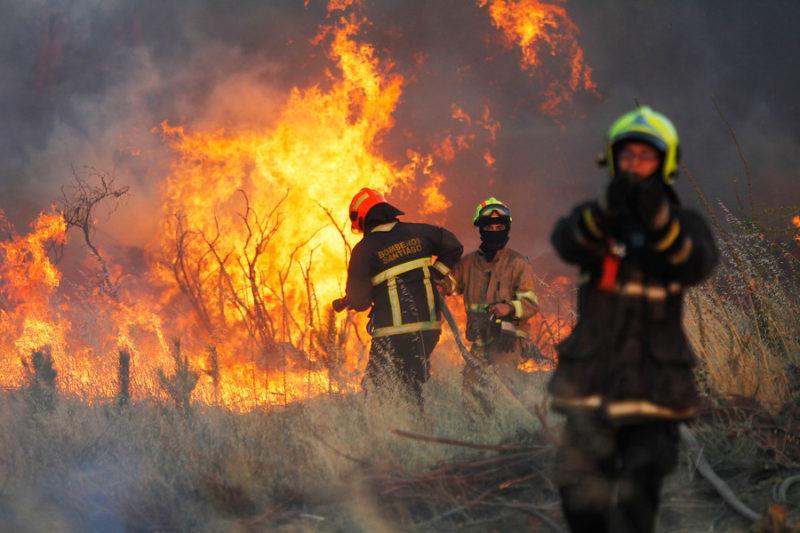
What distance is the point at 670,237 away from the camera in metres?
2.65

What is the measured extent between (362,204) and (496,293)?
1.45m

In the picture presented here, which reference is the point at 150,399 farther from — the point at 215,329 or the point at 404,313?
the point at 215,329

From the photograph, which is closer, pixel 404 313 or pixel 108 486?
pixel 108 486

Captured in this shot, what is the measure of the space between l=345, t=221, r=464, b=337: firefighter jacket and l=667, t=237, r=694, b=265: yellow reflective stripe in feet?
14.2

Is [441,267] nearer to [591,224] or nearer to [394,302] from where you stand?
[394,302]

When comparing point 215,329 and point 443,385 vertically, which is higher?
point 215,329

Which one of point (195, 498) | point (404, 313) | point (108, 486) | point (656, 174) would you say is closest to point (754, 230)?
point (404, 313)

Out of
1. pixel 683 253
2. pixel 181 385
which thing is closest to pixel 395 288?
pixel 181 385

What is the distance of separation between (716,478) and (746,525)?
0.34m

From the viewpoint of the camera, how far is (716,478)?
168 inches

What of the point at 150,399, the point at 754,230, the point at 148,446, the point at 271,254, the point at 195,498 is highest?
the point at 271,254

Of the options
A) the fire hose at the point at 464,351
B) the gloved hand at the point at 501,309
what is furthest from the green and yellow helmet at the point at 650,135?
the gloved hand at the point at 501,309

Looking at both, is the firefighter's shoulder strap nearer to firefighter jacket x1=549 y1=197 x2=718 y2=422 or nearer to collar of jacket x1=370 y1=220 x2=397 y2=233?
collar of jacket x1=370 y1=220 x2=397 y2=233

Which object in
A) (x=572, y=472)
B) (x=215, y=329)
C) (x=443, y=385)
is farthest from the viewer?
(x=215, y=329)
